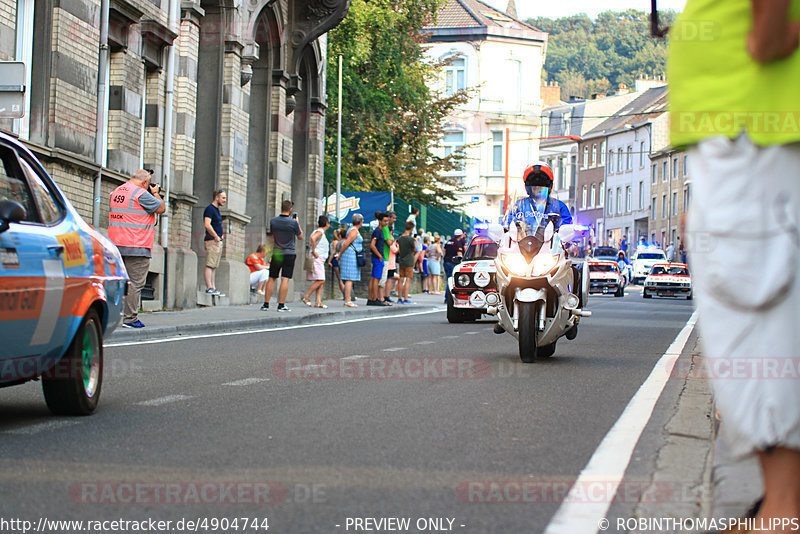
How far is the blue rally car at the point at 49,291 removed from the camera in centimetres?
633

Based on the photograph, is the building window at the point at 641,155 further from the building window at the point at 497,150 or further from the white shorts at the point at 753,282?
the white shorts at the point at 753,282

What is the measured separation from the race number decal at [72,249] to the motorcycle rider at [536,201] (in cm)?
541

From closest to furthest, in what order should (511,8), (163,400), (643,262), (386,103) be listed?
1. (163,400)
2. (386,103)
3. (643,262)
4. (511,8)

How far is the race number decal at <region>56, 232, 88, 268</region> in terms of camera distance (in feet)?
23.0

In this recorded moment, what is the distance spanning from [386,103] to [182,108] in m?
19.0

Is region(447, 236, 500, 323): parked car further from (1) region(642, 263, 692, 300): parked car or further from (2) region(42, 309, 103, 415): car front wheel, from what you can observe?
(1) region(642, 263, 692, 300): parked car

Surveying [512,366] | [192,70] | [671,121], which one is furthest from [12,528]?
[192,70]

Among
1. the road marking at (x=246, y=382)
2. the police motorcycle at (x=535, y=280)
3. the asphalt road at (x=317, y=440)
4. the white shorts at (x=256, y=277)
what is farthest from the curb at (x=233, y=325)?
the police motorcycle at (x=535, y=280)

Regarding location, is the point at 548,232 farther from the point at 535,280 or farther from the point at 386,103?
the point at 386,103

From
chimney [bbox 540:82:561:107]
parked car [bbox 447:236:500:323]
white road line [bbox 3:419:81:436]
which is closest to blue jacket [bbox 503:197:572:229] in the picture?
white road line [bbox 3:419:81:436]

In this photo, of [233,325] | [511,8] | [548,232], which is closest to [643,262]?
[511,8]

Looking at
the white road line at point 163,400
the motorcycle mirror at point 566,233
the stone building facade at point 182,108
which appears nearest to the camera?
the white road line at point 163,400

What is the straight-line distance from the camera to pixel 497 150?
71812 millimetres

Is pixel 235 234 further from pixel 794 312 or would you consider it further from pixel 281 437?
pixel 794 312
